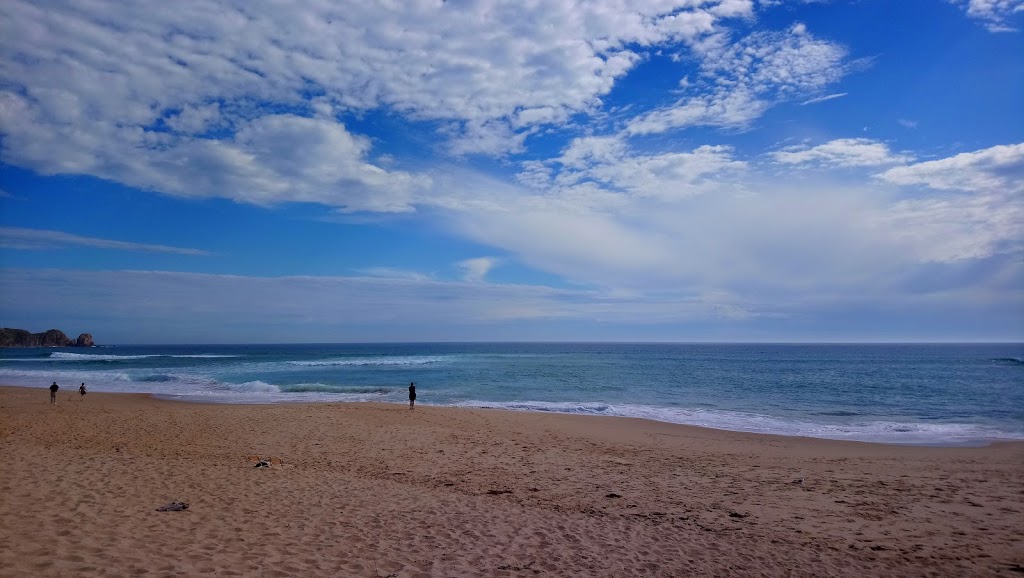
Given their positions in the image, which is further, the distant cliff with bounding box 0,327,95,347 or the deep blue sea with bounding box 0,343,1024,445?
the distant cliff with bounding box 0,327,95,347

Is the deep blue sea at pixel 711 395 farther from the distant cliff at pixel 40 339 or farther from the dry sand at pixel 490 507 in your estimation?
the distant cliff at pixel 40 339

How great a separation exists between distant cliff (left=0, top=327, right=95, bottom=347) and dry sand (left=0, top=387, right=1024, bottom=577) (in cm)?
16359

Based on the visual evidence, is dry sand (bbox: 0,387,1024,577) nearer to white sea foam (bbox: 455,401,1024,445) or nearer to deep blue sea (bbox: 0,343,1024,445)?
white sea foam (bbox: 455,401,1024,445)

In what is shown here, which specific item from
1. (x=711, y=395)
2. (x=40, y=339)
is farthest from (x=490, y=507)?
(x=40, y=339)

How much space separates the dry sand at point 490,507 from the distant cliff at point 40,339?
537 ft

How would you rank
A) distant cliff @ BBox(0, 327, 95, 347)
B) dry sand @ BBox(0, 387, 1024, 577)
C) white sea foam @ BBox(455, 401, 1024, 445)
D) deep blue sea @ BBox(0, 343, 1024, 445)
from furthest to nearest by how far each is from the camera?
distant cliff @ BBox(0, 327, 95, 347)
deep blue sea @ BBox(0, 343, 1024, 445)
white sea foam @ BBox(455, 401, 1024, 445)
dry sand @ BBox(0, 387, 1024, 577)

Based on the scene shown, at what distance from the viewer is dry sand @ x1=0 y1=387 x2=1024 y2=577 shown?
6.03 meters

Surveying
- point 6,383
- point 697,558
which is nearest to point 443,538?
point 697,558

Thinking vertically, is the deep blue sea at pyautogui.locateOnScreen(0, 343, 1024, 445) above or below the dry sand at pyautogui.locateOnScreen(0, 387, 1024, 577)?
below

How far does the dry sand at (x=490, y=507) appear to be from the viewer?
19.8ft

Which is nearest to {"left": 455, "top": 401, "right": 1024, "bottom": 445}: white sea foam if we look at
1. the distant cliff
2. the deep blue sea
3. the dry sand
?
the deep blue sea

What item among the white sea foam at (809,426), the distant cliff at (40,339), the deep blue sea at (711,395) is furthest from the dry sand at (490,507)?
the distant cliff at (40,339)

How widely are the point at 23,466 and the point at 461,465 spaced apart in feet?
26.0

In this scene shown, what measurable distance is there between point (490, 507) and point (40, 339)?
17939 cm
